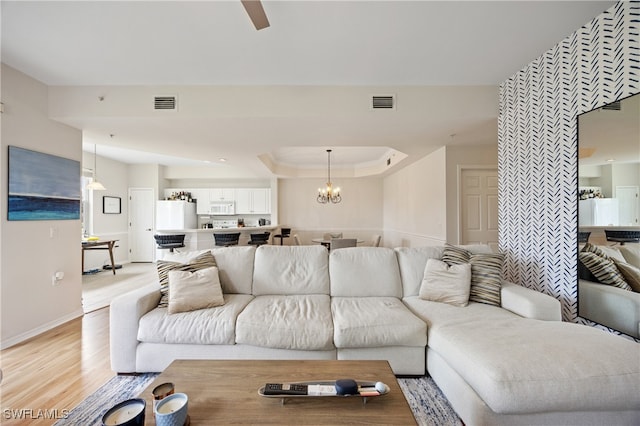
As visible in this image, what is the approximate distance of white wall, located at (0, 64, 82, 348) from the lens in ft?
8.43

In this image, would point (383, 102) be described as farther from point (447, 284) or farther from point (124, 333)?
point (124, 333)

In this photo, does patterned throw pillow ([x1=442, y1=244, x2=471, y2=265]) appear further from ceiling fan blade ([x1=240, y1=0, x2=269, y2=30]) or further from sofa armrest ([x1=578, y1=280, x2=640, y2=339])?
ceiling fan blade ([x1=240, y1=0, x2=269, y2=30])

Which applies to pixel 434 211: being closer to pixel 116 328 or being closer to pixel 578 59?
pixel 578 59

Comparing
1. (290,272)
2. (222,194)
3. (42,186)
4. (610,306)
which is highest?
(222,194)

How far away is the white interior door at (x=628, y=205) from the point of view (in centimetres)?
173

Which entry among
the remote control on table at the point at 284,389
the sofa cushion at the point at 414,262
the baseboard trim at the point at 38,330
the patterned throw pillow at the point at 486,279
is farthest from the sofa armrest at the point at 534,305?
the baseboard trim at the point at 38,330

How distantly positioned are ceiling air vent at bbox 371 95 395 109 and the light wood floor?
354 cm

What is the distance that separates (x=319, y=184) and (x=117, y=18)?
6.24 metres

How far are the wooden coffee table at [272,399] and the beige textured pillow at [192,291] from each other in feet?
2.29

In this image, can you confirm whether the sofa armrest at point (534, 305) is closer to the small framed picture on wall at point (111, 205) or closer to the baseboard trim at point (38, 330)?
the baseboard trim at point (38, 330)

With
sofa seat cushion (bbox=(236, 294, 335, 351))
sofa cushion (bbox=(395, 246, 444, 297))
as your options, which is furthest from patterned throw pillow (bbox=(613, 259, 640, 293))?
sofa seat cushion (bbox=(236, 294, 335, 351))

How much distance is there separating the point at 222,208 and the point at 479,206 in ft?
21.0

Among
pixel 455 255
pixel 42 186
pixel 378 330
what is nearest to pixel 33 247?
pixel 42 186

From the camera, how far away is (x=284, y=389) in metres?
1.18
